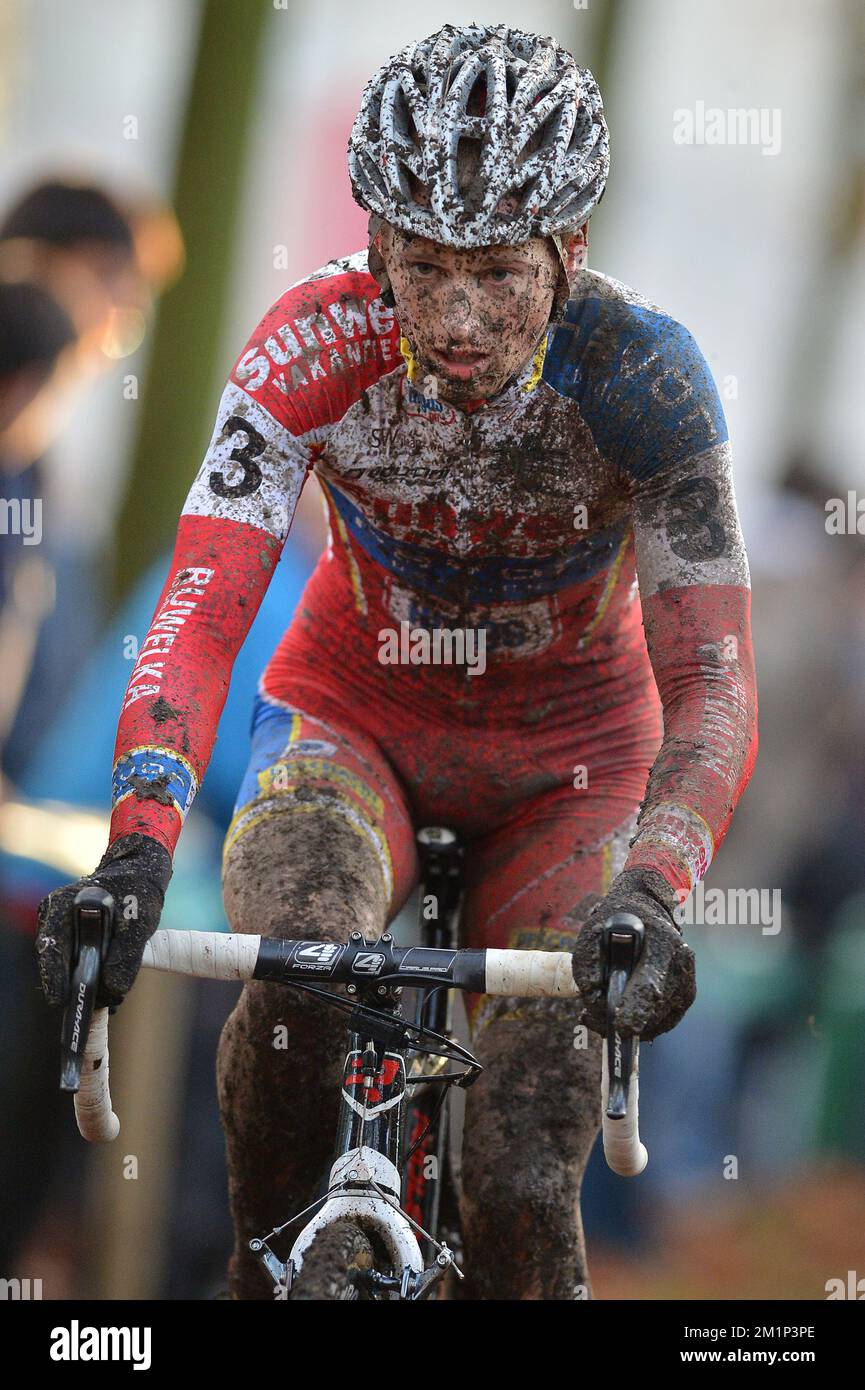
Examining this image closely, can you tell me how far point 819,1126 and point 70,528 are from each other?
129 inches

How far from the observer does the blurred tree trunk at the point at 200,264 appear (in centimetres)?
689

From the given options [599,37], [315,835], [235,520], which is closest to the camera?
[235,520]

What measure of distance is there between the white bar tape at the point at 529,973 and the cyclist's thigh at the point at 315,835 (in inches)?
21.2

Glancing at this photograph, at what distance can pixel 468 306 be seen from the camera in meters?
3.18

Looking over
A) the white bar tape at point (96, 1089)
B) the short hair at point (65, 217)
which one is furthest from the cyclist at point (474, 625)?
the short hair at point (65, 217)

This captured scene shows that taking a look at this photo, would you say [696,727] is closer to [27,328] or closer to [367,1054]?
[367,1054]

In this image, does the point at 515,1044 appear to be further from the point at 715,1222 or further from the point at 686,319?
the point at 686,319

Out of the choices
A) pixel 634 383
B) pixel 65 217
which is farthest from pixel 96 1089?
pixel 65 217

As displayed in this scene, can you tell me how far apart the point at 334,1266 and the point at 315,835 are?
101 centimetres

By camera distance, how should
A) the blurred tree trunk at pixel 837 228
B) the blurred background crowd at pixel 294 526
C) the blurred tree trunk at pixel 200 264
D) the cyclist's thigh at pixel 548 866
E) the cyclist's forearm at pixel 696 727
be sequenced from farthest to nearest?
the blurred tree trunk at pixel 837 228 → the blurred tree trunk at pixel 200 264 → the blurred background crowd at pixel 294 526 → the cyclist's thigh at pixel 548 866 → the cyclist's forearm at pixel 696 727

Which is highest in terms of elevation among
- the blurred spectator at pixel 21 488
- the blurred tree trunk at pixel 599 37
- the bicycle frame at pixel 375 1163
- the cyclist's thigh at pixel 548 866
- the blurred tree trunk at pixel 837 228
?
the blurred tree trunk at pixel 599 37

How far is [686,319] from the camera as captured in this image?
7.15 meters

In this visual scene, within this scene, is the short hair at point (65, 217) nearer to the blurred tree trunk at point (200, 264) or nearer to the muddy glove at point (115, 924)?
the blurred tree trunk at point (200, 264)

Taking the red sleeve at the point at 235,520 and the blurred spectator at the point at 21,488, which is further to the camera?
the blurred spectator at the point at 21,488
